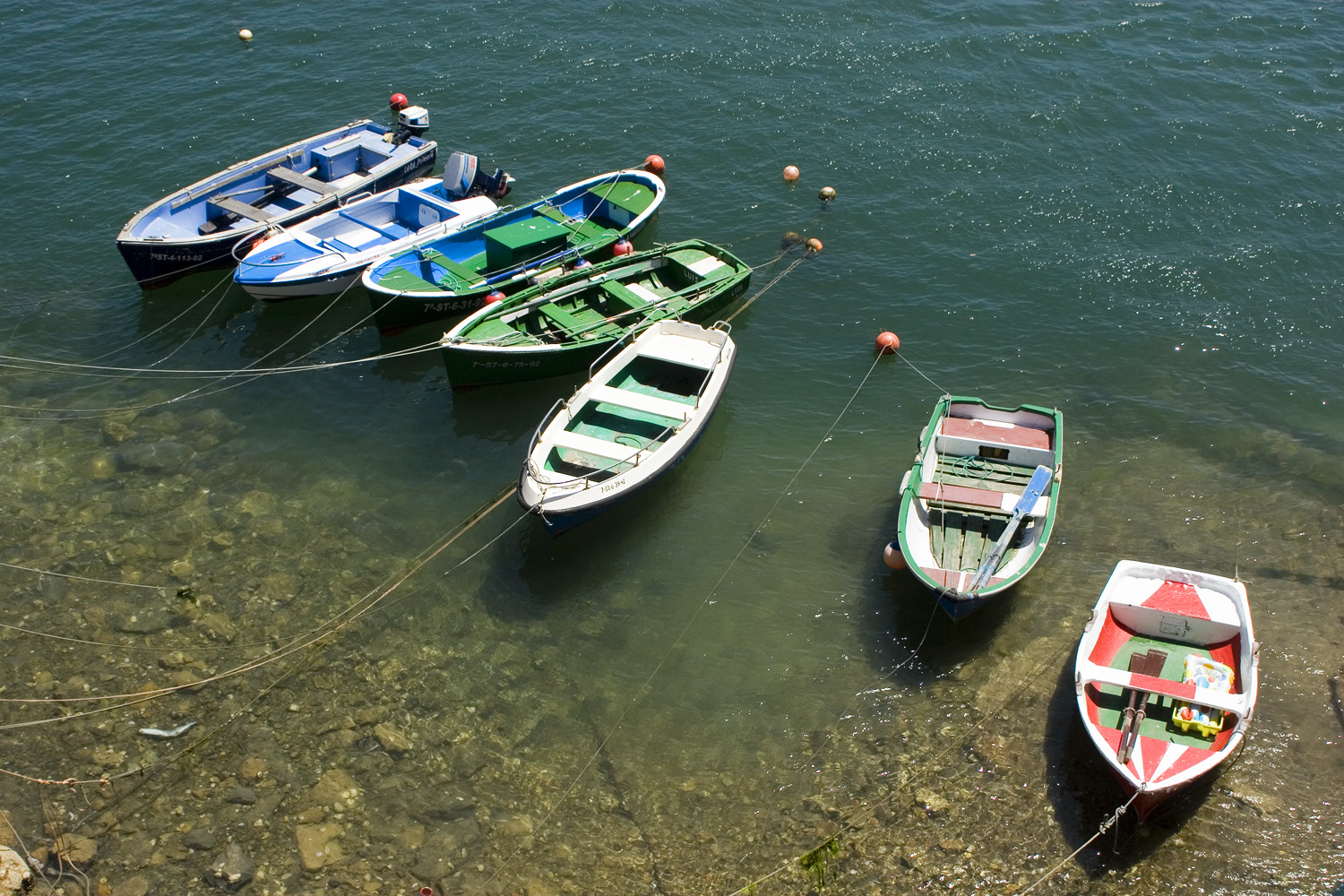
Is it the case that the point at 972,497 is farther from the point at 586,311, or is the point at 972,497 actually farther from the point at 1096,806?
the point at 586,311

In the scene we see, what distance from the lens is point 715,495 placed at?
23.1 m

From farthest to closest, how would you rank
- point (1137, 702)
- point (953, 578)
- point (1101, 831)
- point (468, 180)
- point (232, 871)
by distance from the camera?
1. point (468, 180)
2. point (953, 578)
3. point (1137, 702)
4. point (232, 871)
5. point (1101, 831)

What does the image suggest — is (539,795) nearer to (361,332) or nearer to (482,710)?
(482,710)

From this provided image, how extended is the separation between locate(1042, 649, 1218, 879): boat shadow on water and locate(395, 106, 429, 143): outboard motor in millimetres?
26150

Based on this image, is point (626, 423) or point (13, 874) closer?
point (13, 874)

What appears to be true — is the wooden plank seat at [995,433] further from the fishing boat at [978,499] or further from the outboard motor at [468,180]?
the outboard motor at [468,180]

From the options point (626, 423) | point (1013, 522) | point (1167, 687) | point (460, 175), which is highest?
point (460, 175)

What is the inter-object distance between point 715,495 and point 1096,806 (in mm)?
9868

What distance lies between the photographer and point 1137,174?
33.2 meters

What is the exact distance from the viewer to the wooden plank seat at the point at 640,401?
74.6 feet

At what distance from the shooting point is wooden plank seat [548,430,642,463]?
2144 cm

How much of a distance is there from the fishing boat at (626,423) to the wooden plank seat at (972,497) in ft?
17.0

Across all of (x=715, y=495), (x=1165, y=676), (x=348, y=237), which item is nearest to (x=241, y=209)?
(x=348, y=237)

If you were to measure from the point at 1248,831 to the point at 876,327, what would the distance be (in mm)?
15278
